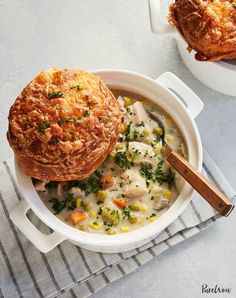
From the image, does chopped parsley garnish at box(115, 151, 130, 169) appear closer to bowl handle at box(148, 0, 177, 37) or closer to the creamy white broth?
the creamy white broth

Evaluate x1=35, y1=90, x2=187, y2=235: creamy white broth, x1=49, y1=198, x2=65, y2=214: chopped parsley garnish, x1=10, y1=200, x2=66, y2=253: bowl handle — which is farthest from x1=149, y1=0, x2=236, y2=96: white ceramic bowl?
x1=10, y1=200, x2=66, y2=253: bowl handle

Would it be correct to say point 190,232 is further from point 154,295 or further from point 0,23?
point 0,23

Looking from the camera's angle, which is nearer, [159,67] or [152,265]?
[152,265]

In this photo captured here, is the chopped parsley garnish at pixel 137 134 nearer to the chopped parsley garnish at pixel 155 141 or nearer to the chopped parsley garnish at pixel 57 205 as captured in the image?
the chopped parsley garnish at pixel 155 141

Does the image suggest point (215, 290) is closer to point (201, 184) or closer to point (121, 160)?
point (201, 184)

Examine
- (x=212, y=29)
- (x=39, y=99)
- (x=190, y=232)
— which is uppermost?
(x=212, y=29)

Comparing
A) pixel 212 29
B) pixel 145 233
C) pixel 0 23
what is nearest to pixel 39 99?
pixel 145 233

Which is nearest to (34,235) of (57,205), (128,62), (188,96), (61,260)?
(57,205)
